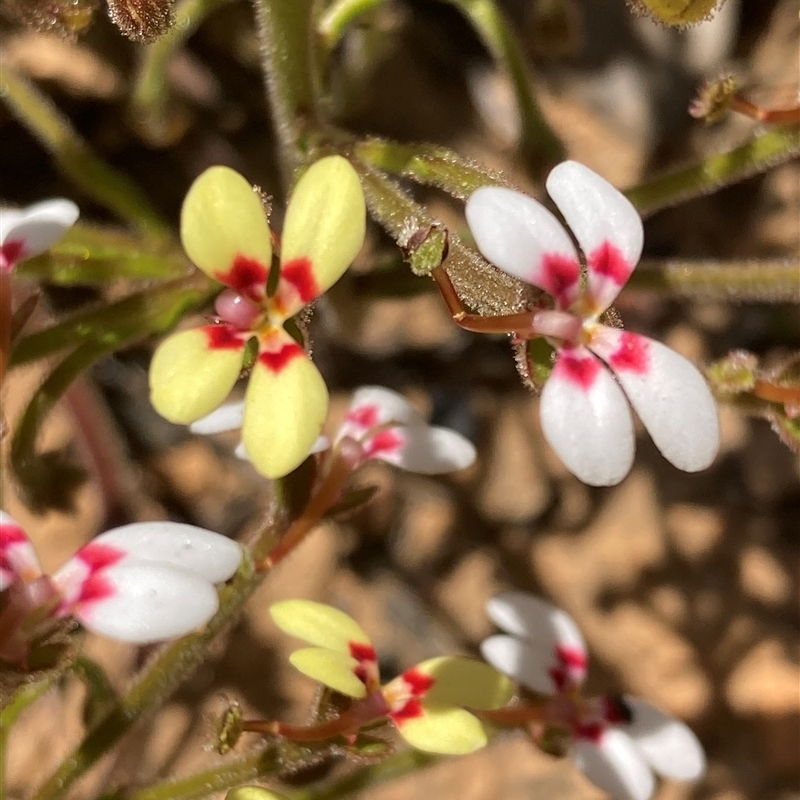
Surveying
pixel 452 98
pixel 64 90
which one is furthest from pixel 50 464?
pixel 452 98

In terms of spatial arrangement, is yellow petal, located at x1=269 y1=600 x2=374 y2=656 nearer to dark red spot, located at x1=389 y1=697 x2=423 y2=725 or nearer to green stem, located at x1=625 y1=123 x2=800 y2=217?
dark red spot, located at x1=389 y1=697 x2=423 y2=725

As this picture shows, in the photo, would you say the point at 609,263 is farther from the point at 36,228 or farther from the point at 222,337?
the point at 36,228

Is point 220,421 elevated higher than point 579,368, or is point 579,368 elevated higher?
point 579,368

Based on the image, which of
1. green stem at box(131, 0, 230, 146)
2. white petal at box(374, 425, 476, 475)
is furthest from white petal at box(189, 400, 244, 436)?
green stem at box(131, 0, 230, 146)

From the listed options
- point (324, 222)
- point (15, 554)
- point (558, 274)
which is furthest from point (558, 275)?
point (15, 554)

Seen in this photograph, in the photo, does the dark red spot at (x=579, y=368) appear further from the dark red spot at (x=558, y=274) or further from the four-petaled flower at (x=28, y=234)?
the four-petaled flower at (x=28, y=234)

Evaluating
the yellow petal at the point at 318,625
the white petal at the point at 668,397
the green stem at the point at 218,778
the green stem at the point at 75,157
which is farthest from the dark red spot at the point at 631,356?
the green stem at the point at 75,157
